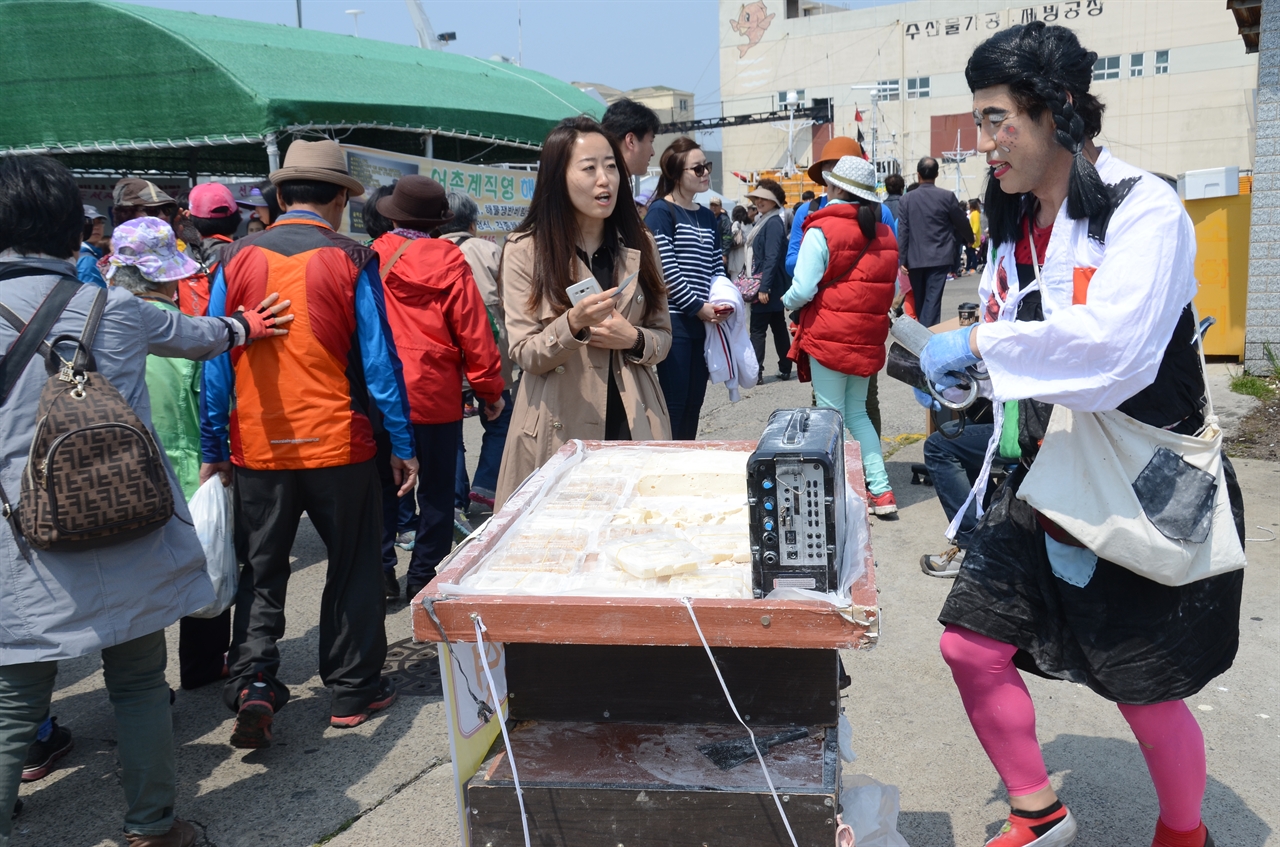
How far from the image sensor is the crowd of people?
204 centimetres

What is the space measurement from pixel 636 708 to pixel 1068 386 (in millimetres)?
1067

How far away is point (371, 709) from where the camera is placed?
139 inches

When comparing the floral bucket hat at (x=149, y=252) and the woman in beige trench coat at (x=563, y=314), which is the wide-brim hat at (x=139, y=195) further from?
the woman in beige trench coat at (x=563, y=314)

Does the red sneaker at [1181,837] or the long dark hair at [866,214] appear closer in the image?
the red sneaker at [1181,837]

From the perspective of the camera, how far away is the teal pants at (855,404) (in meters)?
5.42

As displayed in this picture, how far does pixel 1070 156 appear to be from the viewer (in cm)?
209

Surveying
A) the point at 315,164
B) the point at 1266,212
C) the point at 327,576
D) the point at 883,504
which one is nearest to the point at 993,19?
the point at 1266,212

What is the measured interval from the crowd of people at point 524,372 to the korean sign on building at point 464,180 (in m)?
3.03

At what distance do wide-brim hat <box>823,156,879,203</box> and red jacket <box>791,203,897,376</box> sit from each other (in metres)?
0.10

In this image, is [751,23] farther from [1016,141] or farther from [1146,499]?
[1146,499]

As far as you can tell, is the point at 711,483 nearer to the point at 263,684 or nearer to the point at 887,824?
the point at 887,824

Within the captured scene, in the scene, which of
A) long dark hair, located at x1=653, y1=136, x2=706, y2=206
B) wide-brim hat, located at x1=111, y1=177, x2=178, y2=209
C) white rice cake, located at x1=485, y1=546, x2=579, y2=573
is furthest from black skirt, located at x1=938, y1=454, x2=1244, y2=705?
wide-brim hat, located at x1=111, y1=177, x2=178, y2=209

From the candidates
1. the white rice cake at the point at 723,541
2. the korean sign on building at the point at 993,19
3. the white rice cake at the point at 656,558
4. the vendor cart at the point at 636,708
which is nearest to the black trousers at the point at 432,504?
the vendor cart at the point at 636,708

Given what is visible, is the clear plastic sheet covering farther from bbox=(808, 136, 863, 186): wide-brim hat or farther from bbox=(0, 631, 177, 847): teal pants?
bbox=(808, 136, 863, 186): wide-brim hat
